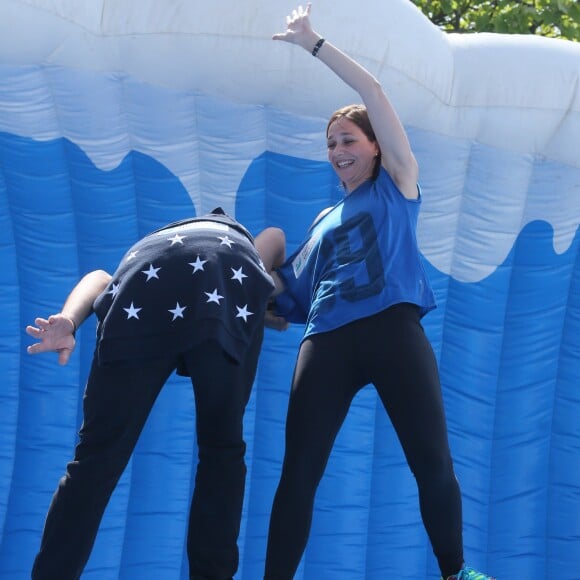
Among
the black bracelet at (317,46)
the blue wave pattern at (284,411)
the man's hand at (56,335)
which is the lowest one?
the blue wave pattern at (284,411)

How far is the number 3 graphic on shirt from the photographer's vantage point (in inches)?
83.5

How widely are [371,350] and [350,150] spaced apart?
48cm

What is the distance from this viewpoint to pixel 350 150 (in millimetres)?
2270

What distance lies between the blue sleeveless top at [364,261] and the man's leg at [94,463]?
428 millimetres

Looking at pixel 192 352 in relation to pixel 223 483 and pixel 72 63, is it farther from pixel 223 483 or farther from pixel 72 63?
pixel 72 63

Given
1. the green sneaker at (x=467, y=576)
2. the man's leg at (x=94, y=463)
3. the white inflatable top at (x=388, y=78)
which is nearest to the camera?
the man's leg at (x=94, y=463)


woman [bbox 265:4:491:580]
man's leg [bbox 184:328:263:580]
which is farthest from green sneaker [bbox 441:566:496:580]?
man's leg [bbox 184:328:263:580]

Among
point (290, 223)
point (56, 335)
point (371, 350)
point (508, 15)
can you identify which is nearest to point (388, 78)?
point (290, 223)

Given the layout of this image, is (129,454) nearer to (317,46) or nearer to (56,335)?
(56,335)

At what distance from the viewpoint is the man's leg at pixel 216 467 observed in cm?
193

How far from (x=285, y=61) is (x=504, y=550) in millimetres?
1724

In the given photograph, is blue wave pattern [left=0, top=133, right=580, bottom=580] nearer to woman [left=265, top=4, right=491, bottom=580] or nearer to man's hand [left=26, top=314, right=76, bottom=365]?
woman [left=265, top=4, right=491, bottom=580]

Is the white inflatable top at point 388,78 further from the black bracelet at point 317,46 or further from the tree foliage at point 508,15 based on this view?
the tree foliage at point 508,15

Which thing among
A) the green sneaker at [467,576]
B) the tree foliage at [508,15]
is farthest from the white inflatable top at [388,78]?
the tree foliage at [508,15]
